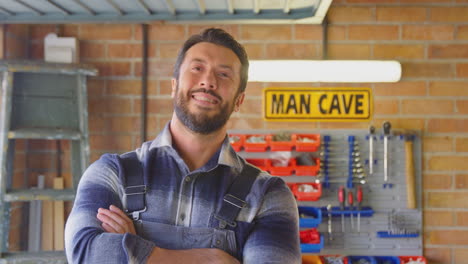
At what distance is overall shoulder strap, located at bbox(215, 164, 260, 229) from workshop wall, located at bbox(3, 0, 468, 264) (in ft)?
5.36

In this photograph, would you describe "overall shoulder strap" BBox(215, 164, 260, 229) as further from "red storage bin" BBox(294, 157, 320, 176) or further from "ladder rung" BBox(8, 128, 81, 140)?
"ladder rung" BBox(8, 128, 81, 140)

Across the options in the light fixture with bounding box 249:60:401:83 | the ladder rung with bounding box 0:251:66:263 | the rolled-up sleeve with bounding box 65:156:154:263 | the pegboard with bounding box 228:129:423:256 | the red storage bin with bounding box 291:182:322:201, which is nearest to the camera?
the rolled-up sleeve with bounding box 65:156:154:263

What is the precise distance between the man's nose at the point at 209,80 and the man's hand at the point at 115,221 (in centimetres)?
56

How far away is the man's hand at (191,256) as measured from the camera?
1.49 meters

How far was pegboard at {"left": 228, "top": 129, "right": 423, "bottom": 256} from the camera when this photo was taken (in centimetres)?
322

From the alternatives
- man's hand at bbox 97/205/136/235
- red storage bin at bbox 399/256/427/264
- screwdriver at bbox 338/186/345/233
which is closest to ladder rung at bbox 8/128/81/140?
man's hand at bbox 97/205/136/235

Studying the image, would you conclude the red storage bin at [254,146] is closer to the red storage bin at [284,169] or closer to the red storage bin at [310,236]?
the red storage bin at [284,169]

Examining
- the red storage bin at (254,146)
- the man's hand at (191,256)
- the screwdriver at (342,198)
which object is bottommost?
the screwdriver at (342,198)

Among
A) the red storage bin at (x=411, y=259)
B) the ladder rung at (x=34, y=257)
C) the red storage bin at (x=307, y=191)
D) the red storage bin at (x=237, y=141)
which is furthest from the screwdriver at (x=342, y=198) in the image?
the ladder rung at (x=34, y=257)

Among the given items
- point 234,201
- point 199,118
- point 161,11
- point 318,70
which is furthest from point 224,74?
point 161,11

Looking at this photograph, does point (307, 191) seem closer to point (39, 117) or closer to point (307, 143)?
point (307, 143)

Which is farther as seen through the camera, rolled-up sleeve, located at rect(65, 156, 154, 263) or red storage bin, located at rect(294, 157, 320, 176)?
red storage bin, located at rect(294, 157, 320, 176)

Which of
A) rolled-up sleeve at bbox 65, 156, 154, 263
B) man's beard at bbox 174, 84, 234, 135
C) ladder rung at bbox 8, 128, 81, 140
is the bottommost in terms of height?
rolled-up sleeve at bbox 65, 156, 154, 263

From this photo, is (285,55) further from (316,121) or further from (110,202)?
(110,202)
